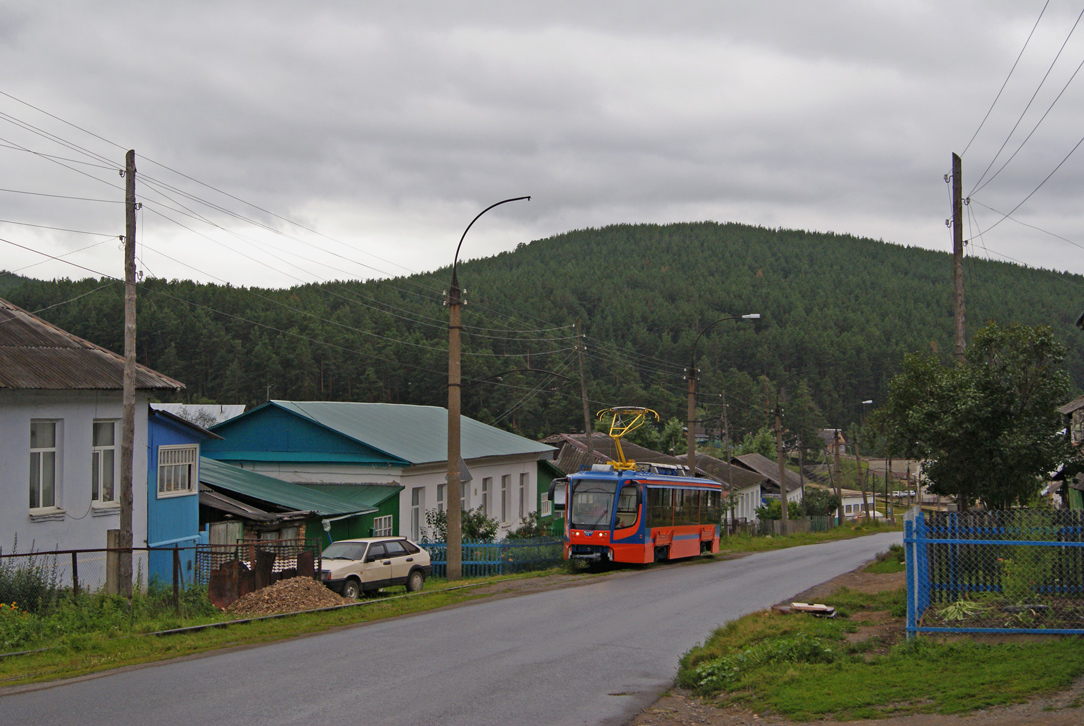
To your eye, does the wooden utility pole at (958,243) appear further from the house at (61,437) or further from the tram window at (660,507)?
the house at (61,437)

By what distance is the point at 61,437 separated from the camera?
20.2m

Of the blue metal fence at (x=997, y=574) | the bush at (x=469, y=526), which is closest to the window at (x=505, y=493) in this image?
the bush at (x=469, y=526)

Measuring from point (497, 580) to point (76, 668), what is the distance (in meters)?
13.2

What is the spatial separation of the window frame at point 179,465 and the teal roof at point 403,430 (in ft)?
27.3

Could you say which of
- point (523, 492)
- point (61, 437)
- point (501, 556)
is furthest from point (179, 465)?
point (523, 492)

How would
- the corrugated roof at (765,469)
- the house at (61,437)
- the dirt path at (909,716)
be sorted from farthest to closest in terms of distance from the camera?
the corrugated roof at (765,469)
the house at (61,437)
the dirt path at (909,716)

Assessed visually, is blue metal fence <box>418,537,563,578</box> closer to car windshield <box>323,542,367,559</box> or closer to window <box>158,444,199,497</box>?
car windshield <box>323,542,367,559</box>

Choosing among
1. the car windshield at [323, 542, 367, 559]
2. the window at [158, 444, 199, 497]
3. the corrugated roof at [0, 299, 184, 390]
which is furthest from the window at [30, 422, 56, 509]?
the car windshield at [323, 542, 367, 559]

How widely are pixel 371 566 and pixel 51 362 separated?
27.3 ft

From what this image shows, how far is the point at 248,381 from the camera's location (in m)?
Answer: 88.5

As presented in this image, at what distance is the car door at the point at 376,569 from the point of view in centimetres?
2144

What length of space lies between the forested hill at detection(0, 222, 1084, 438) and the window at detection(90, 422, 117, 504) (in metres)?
27.0

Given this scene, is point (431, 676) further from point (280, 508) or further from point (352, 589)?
point (280, 508)

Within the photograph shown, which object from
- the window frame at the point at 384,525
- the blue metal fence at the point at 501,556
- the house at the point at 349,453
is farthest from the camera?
the house at the point at 349,453
